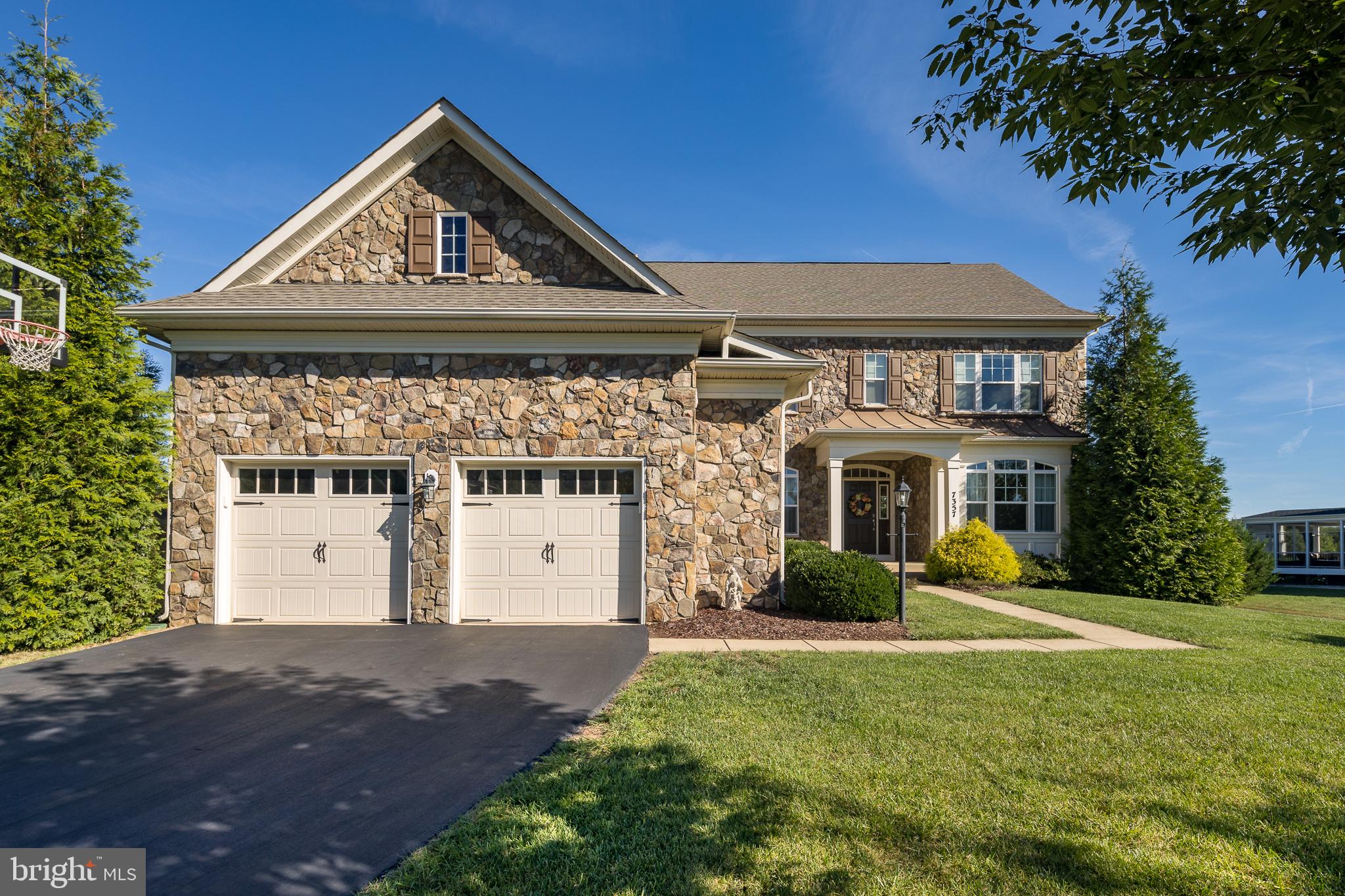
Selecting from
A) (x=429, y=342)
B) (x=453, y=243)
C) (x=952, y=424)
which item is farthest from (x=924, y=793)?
(x=952, y=424)

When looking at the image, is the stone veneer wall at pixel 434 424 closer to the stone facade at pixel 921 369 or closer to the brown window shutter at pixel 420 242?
the brown window shutter at pixel 420 242

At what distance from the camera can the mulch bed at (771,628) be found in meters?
8.59

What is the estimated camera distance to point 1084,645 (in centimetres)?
834

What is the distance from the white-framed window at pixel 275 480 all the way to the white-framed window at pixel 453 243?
3.77m

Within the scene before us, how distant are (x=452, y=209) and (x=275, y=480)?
494cm

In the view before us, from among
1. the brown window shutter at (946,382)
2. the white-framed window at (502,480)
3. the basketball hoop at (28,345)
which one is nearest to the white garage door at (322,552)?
the white-framed window at (502,480)

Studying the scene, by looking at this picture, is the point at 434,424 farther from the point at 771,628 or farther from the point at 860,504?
the point at 860,504

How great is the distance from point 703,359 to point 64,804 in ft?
26.5

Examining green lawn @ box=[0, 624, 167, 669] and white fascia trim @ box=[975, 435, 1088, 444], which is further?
white fascia trim @ box=[975, 435, 1088, 444]

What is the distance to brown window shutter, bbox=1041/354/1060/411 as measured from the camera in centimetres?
1716

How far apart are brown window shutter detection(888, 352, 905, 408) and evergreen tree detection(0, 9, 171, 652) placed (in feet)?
51.3

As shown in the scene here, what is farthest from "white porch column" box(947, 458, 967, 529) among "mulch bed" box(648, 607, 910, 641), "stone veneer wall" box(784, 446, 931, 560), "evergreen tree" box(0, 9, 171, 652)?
"evergreen tree" box(0, 9, 171, 652)

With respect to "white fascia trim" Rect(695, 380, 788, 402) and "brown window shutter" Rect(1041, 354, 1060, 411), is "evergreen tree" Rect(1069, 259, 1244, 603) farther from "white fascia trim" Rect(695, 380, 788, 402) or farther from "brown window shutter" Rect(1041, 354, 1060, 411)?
"white fascia trim" Rect(695, 380, 788, 402)

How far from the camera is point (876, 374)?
681 inches
